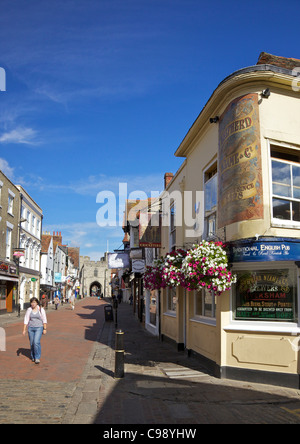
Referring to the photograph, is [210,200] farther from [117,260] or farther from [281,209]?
[117,260]

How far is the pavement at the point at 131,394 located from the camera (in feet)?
18.8

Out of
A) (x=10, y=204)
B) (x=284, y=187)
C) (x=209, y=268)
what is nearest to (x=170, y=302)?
(x=209, y=268)

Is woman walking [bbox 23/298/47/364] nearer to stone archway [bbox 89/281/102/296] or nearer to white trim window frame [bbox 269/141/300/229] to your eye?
white trim window frame [bbox 269/141/300/229]

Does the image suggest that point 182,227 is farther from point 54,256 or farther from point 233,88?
point 54,256

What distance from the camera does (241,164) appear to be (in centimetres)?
795

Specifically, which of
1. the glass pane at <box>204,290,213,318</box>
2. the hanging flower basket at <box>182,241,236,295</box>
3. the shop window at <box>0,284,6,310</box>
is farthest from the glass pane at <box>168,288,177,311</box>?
the shop window at <box>0,284,6,310</box>

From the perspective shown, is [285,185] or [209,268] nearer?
[209,268]

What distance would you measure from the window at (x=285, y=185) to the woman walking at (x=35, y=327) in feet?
20.7

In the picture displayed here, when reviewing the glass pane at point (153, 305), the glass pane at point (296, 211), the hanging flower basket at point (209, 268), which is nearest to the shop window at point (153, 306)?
the glass pane at point (153, 305)

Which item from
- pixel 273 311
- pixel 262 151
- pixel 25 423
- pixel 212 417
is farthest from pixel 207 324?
pixel 25 423

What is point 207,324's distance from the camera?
930 centimetres

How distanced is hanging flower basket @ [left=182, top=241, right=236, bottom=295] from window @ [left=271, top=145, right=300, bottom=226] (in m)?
1.46

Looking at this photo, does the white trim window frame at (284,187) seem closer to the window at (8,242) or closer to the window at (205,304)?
the window at (205,304)

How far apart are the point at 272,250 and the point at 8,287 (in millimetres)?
24005
